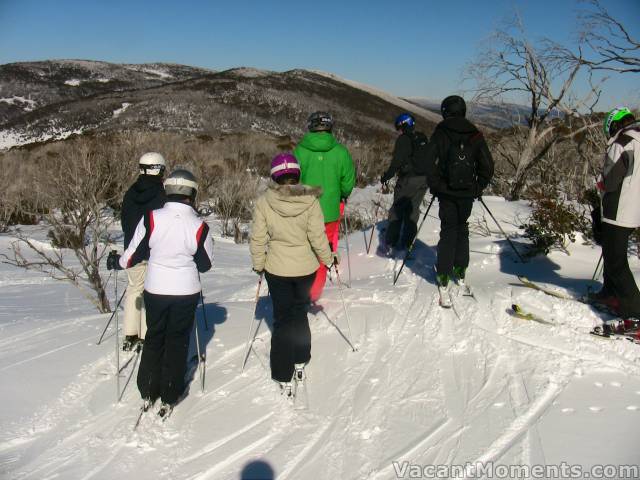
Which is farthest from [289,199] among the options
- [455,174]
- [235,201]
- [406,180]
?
[235,201]

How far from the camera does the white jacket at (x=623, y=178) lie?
4109mm

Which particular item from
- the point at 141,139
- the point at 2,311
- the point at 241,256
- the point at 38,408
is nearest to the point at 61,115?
the point at 141,139

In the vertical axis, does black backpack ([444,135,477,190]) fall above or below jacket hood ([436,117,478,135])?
below

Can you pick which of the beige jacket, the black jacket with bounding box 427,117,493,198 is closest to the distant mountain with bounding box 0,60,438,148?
the black jacket with bounding box 427,117,493,198

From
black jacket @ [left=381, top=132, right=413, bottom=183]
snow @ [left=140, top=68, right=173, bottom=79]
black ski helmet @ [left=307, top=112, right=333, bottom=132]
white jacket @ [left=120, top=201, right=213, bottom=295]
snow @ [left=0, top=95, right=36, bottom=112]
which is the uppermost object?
snow @ [left=140, top=68, right=173, bottom=79]

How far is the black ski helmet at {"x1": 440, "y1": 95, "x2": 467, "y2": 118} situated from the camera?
5.07m

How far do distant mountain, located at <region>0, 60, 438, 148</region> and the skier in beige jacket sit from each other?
106 ft

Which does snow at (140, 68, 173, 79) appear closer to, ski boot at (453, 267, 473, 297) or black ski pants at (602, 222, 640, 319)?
ski boot at (453, 267, 473, 297)

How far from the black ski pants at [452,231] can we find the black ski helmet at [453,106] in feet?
2.90

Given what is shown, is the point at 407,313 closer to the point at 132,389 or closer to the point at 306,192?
the point at 306,192

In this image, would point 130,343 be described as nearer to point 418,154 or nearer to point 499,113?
point 418,154

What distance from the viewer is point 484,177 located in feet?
17.0

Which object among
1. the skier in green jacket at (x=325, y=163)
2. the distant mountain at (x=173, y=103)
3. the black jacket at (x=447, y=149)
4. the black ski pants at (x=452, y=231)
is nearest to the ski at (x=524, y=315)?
the black ski pants at (x=452, y=231)

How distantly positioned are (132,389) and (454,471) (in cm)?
265
